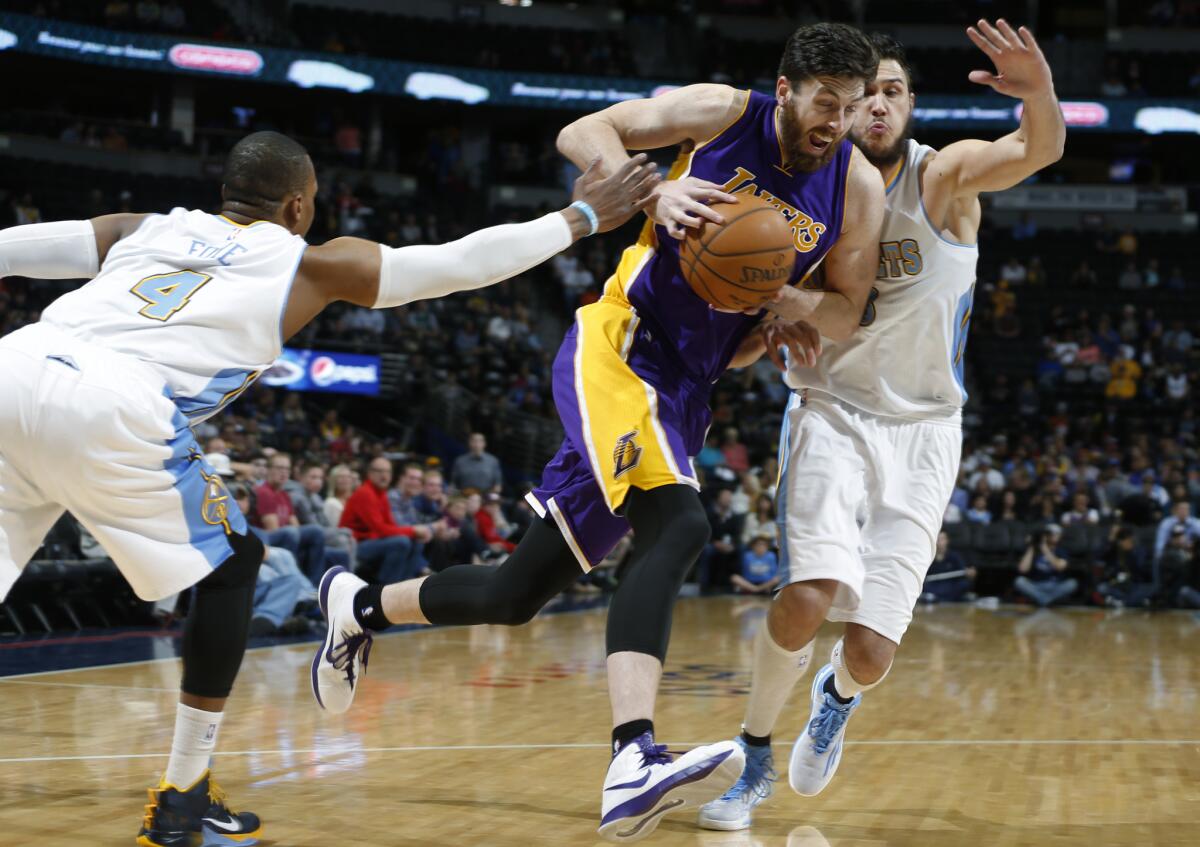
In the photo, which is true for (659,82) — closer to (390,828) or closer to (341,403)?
(341,403)

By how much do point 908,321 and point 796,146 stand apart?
0.75 metres

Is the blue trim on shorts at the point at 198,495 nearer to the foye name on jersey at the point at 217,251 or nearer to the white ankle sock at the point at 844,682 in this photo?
the foye name on jersey at the point at 217,251

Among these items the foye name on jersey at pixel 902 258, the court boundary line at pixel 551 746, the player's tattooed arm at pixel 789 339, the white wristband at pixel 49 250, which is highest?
the foye name on jersey at pixel 902 258

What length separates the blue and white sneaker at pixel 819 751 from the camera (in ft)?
13.3

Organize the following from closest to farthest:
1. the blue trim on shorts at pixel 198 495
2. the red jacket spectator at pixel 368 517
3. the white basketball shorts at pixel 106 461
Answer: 1. the white basketball shorts at pixel 106 461
2. the blue trim on shorts at pixel 198 495
3. the red jacket spectator at pixel 368 517

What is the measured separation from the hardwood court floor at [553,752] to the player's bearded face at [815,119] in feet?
6.27

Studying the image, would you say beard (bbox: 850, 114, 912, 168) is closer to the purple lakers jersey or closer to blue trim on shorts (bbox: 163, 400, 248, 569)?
the purple lakers jersey

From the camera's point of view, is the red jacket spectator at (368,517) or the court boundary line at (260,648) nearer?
the court boundary line at (260,648)

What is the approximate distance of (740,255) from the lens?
3439 millimetres

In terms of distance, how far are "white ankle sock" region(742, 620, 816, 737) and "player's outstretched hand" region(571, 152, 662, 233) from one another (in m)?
1.41

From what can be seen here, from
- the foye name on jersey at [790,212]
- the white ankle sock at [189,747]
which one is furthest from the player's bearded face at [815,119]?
the white ankle sock at [189,747]

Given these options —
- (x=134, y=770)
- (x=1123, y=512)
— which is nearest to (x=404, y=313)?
(x=1123, y=512)

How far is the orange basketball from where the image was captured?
3.45 m

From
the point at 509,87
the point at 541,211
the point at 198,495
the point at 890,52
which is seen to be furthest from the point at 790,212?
the point at 509,87
